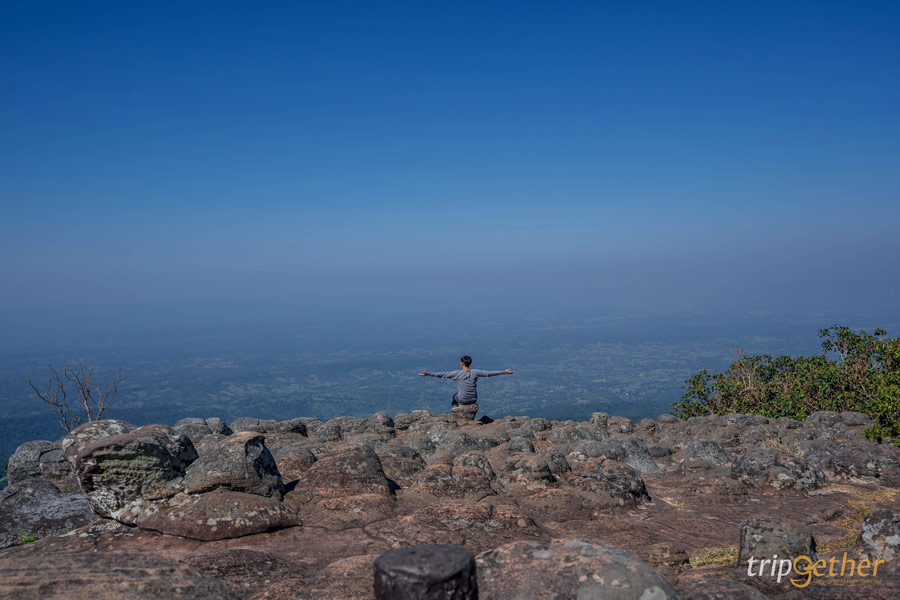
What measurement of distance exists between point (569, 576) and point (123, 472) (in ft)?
21.2

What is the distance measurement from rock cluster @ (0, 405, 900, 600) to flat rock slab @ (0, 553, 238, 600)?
25mm

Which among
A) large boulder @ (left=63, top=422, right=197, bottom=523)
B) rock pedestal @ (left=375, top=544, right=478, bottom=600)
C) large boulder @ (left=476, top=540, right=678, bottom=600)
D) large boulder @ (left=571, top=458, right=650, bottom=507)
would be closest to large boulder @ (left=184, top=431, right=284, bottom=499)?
large boulder @ (left=63, top=422, right=197, bottom=523)

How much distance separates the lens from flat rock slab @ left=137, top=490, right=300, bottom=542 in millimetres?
7398

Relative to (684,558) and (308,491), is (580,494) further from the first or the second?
(308,491)

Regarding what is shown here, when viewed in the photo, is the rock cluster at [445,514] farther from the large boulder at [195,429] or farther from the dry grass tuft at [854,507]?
the large boulder at [195,429]

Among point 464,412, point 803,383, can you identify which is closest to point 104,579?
point 464,412

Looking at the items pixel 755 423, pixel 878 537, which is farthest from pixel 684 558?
pixel 755 423

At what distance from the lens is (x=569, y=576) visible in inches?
179

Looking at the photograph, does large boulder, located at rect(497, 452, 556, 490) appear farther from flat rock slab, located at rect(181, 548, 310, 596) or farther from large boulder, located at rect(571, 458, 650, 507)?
flat rock slab, located at rect(181, 548, 310, 596)

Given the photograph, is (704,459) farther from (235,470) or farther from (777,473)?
(235,470)

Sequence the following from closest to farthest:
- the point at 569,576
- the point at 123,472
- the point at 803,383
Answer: the point at 569,576 → the point at 123,472 → the point at 803,383

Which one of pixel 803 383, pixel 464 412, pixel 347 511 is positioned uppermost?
pixel 347 511

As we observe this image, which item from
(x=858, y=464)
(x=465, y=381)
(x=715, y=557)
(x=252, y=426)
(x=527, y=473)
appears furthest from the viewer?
(x=252, y=426)

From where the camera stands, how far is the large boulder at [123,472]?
25.5ft
